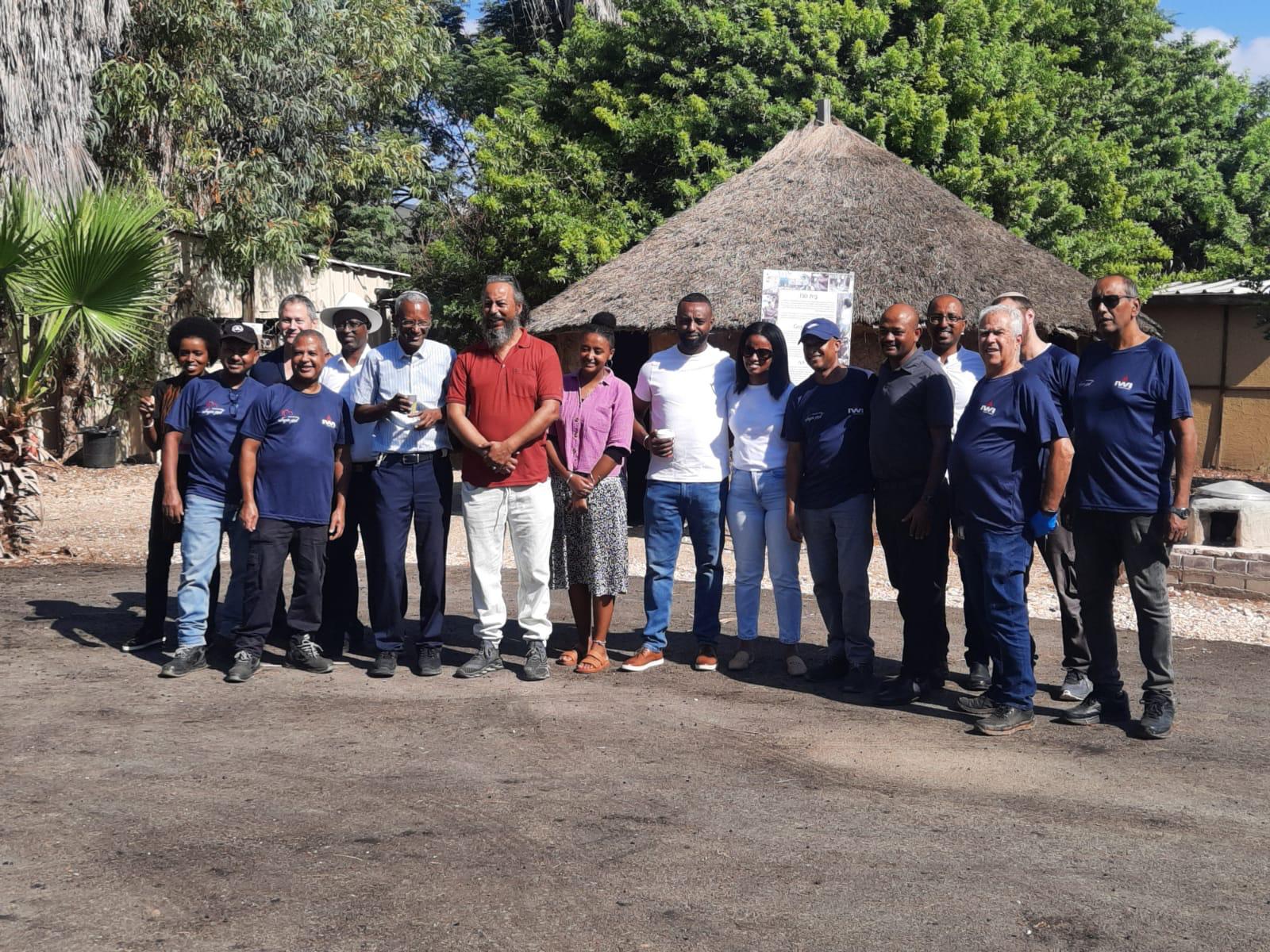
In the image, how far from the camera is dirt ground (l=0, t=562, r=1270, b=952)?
3.79 metres

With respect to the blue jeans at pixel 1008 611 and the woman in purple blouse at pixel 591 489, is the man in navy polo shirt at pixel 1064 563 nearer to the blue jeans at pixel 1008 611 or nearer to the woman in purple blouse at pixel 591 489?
the blue jeans at pixel 1008 611

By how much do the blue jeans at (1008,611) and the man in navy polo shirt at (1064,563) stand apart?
0.47 metres

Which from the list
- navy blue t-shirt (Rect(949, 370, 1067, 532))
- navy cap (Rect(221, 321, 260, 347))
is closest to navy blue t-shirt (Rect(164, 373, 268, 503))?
navy cap (Rect(221, 321, 260, 347))

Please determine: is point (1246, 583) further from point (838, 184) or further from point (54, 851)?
point (54, 851)

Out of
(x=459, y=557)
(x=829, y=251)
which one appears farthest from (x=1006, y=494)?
(x=829, y=251)

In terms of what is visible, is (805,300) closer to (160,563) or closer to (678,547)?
(678,547)

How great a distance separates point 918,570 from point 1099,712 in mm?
1058

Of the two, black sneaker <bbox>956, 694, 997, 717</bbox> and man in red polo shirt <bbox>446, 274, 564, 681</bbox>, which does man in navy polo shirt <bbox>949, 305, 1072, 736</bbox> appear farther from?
man in red polo shirt <bbox>446, 274, 564, 681</bbox>

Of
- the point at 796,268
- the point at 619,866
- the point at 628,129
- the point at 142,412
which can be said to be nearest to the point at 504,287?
the point at 142,412

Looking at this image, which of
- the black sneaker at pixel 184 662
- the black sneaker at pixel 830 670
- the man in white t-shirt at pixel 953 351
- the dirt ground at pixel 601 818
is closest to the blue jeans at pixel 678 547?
the dirt ground at pixel 601 818

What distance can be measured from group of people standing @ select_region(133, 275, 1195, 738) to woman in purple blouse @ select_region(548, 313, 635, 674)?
0.05ft

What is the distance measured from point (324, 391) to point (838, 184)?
8947mm

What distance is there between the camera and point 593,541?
6.98m

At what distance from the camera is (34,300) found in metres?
10.0
